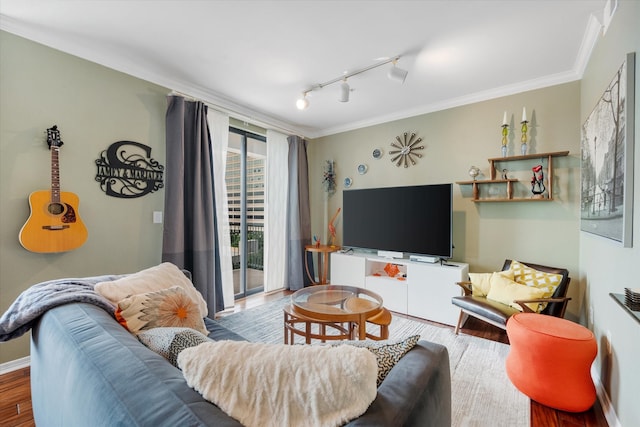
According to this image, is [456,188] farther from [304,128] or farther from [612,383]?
[304,128]

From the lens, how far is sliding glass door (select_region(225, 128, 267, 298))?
372 centimetres

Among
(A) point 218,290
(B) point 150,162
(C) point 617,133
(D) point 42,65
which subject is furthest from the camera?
(A) point 218,290

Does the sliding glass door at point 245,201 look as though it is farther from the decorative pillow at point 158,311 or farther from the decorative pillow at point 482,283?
the decorative pillow at point 482,283

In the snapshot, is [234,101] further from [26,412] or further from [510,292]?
[510,292]

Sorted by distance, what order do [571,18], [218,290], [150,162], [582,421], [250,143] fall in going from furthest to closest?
[250,143], [218,290], [150,162], [571,18], [582,421]

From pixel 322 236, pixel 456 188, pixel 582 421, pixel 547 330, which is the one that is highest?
pixel 456 188

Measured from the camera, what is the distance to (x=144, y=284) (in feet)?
4.87

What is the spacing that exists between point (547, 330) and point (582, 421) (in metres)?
0.51

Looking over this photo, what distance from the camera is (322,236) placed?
4.55 meters

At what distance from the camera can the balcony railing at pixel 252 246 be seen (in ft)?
12.4

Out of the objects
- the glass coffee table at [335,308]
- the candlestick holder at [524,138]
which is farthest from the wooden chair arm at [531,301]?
the candlestick holder at [524,138]

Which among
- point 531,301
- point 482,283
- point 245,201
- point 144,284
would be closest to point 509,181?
point 482,283

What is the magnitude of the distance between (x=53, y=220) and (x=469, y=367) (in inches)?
133

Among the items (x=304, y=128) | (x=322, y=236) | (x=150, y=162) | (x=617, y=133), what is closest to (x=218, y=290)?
(x=150, y=162)
